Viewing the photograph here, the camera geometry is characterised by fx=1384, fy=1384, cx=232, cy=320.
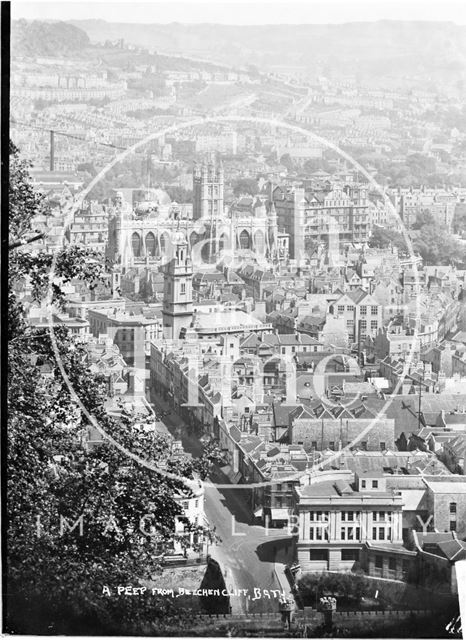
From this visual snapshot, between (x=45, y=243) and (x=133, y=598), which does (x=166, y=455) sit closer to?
(x=133, y=598)

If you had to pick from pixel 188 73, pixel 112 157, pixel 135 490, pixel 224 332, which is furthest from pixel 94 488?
pixel 188 73

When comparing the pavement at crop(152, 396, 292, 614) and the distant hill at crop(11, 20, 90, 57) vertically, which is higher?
the distant hill at crop(11, 20, 90, 57)

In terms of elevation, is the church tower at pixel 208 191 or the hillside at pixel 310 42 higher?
the hillside at pixel 310 42

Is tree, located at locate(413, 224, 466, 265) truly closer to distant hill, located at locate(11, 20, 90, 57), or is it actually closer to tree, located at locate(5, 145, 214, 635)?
tree, located at locate(5, 145, 214, 635)

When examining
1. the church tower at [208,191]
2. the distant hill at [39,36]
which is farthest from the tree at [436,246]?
the distant hill at [39,36]

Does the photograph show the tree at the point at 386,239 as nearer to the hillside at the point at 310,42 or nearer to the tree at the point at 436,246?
the tree at the point at 436,246

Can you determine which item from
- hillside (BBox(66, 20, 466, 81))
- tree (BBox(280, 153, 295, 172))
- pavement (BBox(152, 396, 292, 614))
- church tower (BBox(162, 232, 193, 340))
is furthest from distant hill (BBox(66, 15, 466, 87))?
pavement (BBox(152, 396, 292, 614))

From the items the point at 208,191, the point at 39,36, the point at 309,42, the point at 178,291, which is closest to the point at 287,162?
the point at 208,191
